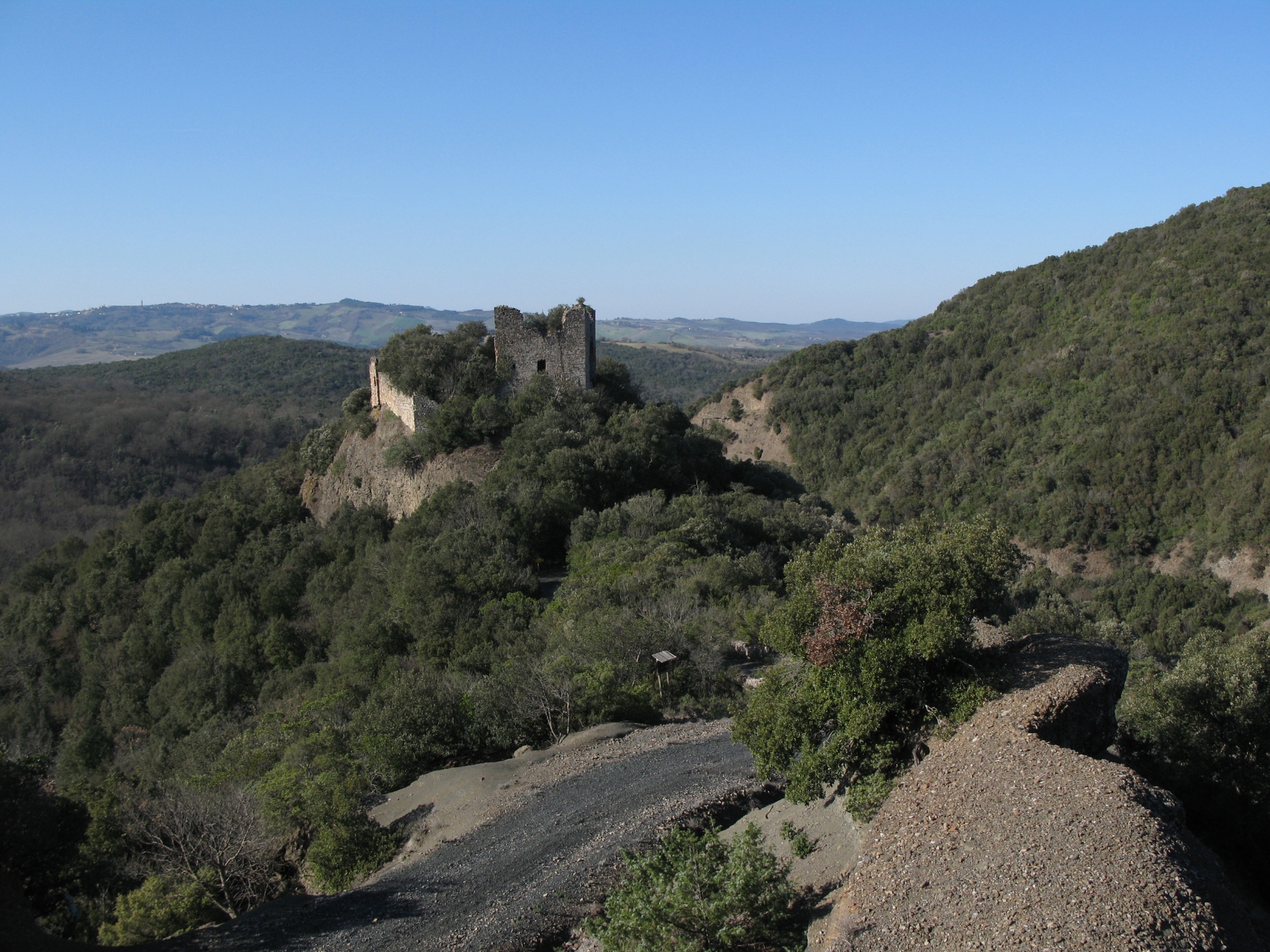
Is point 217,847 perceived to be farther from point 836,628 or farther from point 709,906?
point 836,628

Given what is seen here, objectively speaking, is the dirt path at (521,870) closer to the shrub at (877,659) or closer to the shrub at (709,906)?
the shrub at (709,906)

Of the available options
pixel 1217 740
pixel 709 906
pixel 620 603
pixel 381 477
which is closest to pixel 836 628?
pixel 709 906

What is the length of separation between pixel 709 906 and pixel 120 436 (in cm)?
7470

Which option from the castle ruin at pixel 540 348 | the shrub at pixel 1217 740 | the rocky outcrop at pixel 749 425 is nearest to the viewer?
the shrub at pixel 1217 740

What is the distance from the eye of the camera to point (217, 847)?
9773 mm

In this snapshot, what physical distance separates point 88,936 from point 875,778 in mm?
9152

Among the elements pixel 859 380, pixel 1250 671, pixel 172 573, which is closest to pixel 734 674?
pixel 1250 671

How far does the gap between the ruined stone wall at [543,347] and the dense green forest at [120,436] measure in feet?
127

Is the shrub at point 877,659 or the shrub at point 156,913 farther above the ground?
the shrub at point 877,659

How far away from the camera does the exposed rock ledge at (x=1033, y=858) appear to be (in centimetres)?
555

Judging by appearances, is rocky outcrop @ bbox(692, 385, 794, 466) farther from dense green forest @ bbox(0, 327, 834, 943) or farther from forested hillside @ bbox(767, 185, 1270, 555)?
dense green forest @ bbox(0, 327, 834, 943)

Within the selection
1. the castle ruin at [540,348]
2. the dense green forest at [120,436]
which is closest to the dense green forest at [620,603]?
the castle ruin at [540,348]

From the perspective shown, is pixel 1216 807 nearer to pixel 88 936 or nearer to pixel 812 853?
pixel 812 853

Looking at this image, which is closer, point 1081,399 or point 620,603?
point 620,603
